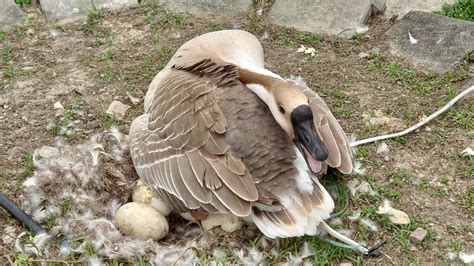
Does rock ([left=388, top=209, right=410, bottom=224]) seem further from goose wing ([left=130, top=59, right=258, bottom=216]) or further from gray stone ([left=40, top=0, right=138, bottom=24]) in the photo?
gray stone ([left=40, top=0, right=138, bottom=24])

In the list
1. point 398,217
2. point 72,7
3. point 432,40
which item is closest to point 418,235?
point 398,217

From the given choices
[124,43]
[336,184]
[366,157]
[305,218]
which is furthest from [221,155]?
[124,43]

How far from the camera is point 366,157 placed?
3738 mm

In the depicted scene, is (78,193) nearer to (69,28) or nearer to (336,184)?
(336,184)

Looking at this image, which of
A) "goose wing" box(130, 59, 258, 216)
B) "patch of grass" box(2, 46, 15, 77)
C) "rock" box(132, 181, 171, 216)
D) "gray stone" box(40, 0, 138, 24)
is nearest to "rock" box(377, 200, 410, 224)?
"goose wing" box(130, 59, 258, 216)

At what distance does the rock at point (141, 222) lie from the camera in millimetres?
3172

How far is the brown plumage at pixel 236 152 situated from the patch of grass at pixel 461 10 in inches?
79.2

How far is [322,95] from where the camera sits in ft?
14.1

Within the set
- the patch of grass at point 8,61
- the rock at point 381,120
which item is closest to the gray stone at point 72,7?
the patch of grass at point 8,61

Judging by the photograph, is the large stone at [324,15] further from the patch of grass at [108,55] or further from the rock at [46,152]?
the rock at [46,152]

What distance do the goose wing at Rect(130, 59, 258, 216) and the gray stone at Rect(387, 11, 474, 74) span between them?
5.53 feet

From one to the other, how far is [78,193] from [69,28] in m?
2.03

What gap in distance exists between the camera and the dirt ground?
332 cm

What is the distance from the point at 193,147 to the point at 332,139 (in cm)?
74
